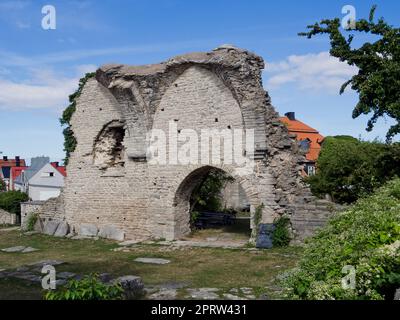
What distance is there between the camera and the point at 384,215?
21.7 feet

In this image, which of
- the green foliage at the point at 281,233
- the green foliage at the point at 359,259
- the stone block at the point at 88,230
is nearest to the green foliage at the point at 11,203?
the stone block at the point at 88,230

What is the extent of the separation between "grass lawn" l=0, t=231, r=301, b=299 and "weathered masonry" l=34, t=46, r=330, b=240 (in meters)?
1.35

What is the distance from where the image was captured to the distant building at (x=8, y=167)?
160 ft

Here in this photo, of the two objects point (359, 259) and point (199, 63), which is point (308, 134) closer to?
point (199, 63)

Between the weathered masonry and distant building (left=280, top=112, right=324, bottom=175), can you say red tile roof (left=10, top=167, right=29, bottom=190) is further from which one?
the weathered masonry

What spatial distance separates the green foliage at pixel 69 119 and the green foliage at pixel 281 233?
8.45 m

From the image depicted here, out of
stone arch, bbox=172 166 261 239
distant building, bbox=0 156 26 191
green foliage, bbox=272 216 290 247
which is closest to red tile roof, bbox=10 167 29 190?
distant building, bbox=0 156 26 191

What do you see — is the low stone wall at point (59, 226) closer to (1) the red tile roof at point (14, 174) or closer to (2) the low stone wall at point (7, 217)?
(2) the low stone wall at point (7, 217)

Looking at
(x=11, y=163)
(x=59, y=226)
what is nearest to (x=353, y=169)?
(x=59, y=226)

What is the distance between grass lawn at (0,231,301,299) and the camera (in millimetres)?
8445
